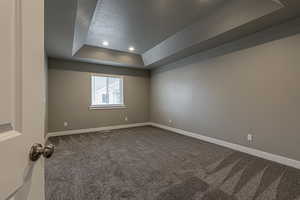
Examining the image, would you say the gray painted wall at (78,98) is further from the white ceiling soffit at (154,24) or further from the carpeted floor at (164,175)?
the carpeted floor at (164,175)

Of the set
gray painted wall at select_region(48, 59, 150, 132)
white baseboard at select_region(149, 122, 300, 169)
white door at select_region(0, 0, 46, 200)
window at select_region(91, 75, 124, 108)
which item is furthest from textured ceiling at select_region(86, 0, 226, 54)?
white baseboard at select_region(149, 122, 300, 169)

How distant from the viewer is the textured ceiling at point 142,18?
241cm

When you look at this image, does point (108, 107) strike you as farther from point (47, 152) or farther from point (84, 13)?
point (47, 152)

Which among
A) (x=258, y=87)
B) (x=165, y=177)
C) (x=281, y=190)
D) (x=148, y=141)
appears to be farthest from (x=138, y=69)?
(x=281, y=190)

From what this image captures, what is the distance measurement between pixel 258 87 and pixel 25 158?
344cm

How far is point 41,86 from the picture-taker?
669mm

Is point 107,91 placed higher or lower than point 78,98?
higher

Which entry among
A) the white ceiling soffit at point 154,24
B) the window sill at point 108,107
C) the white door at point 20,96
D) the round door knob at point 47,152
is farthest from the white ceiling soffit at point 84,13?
the window sill at point 108,107

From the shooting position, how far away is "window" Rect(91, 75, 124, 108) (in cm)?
504

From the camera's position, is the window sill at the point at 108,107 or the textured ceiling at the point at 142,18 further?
the window sill at the point at 108,107

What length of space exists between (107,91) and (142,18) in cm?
305

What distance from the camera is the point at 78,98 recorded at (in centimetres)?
463

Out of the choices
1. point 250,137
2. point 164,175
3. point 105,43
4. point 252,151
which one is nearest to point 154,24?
point 105,43

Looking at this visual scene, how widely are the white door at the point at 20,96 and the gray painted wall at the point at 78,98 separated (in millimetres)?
4259
